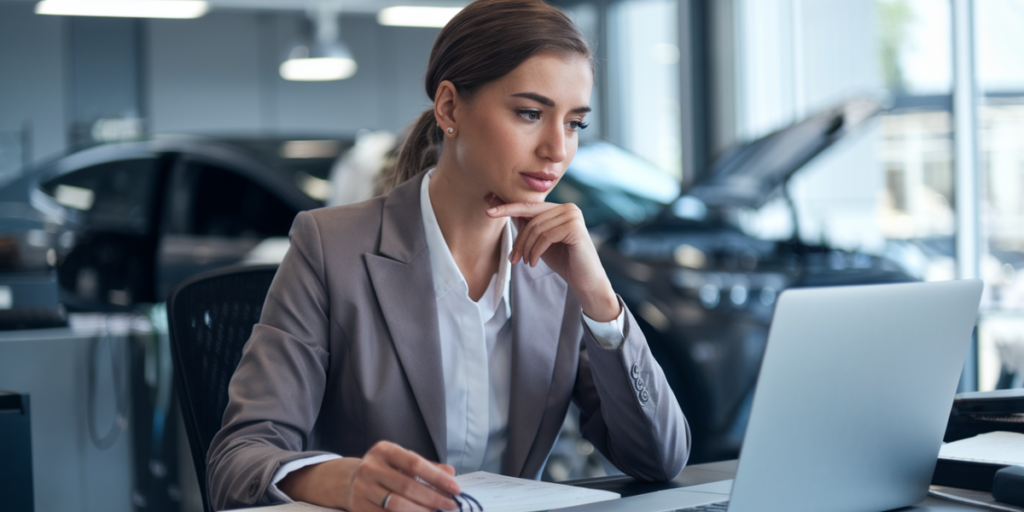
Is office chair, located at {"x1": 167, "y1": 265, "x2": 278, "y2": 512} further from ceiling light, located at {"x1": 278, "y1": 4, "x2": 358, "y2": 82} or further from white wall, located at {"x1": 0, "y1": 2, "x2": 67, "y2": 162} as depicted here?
white wall, located at {"x1": 0, "y1": 2, "x2": 67, "y2": 162}

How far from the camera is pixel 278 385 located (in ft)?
3.43

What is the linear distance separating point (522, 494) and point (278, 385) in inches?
13.7

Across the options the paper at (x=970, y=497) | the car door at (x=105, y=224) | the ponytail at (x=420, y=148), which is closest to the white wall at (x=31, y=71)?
the car door at (x=105, y=224)

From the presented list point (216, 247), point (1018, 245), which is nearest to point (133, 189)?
point (216, 247)

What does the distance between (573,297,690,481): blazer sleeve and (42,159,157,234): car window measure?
284 centimetres

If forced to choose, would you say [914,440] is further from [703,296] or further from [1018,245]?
[1018,245]

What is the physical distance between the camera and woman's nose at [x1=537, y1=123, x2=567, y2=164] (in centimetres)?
109

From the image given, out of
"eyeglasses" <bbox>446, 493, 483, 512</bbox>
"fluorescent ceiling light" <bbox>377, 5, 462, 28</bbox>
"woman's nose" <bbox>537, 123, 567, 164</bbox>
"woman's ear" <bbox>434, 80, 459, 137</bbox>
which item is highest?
"fluorescent ceiling light" <bbox>377, 5, 462, 28</bbox>

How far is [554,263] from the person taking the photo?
115 cm

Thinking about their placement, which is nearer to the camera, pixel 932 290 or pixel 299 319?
pixel 932 290

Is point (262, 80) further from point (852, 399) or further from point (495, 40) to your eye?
point (852, 399)

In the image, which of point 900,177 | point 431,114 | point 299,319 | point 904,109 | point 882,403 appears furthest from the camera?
point 900,177

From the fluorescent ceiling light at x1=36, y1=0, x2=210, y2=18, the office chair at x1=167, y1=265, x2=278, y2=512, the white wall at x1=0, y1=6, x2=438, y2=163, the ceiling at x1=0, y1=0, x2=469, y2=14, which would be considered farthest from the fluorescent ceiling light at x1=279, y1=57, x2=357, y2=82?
the office chair at x1=167, y1=265, x2=278, y2=512

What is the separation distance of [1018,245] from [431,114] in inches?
157
